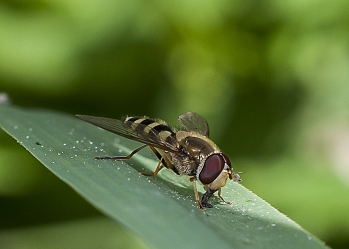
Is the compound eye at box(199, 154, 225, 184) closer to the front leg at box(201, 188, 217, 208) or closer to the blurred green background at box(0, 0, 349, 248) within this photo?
the front leg at box(201, 188, 217, 208)

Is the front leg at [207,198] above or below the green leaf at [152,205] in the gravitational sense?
below

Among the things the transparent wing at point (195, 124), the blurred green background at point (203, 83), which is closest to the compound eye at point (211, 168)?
the transparent wing at point (195, 124)

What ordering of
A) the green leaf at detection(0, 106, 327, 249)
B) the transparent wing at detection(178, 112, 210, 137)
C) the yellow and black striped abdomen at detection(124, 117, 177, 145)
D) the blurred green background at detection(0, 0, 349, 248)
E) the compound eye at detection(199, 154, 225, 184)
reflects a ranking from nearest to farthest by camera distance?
the green leaf at detection(0, 106, 327, 249) < the compound eye at detection(199, 154, 225, 184) < the yellow and black striped abdomen at detection(124, 117, 177, 145) < the transparent wing at detection(178, 112, 210, 137) < the blurred green background at detection(0, 0, 349, 248)

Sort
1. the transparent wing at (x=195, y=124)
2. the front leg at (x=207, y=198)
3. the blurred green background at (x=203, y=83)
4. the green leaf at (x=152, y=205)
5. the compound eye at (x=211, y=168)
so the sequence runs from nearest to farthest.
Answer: the green leaf at (x=152, y=205), the front leg at (x=207, y=198), the compound eye at (x=211, y=168), the transparent wing at (x=195, y=124), the blurred green background at (x=203, y=83)

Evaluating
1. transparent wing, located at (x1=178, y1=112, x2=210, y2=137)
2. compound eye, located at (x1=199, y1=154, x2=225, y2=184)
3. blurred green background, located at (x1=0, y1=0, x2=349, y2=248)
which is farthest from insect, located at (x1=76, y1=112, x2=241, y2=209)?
blurred green background, located at (x1=0, y1=0, x2=349, y2=248)

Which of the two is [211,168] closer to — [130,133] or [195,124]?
[130,133]

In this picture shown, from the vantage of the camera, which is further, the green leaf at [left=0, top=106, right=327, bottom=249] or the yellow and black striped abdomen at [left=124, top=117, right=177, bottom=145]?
the yellow and black striped abdomen at [left=124, top=117, right=177, bottom=145]

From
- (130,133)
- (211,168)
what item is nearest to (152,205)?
(211,168)

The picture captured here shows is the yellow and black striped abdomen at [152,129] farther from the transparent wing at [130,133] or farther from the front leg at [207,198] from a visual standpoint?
the front leg at [207,198]

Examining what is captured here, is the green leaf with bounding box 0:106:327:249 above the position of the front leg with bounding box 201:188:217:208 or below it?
above
